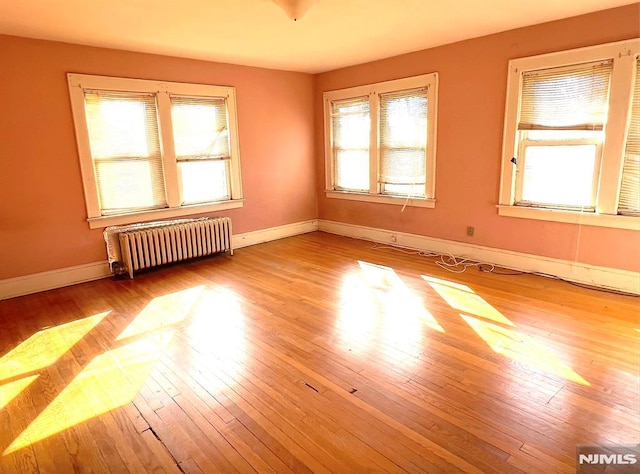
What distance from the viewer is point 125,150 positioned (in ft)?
14.6

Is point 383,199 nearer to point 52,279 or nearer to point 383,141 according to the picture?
point 383,141

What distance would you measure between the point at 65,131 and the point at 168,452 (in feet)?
11.8

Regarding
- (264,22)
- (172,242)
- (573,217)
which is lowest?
(172,242)

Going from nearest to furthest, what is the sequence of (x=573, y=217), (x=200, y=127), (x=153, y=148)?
1. (x=573, y=217)
2. (x=153, y=148)
3. (x=200, y=127)

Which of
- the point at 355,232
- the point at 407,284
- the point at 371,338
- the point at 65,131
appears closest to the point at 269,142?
the point at 355,232

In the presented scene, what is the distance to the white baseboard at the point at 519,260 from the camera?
3631mm

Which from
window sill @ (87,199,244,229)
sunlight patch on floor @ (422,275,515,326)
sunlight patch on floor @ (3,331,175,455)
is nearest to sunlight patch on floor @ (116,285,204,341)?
sunlight patch on floor @ (3,331,175,455)

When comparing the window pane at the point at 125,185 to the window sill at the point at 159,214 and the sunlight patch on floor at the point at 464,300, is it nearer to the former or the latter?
the window sill at the point at 159,214

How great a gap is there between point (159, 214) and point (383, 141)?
312 cm

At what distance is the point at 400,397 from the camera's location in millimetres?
2207

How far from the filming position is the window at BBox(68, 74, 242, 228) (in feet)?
13.8

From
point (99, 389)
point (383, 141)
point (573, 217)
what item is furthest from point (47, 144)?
point (573, 217)

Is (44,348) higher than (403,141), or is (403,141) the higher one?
(403,141)

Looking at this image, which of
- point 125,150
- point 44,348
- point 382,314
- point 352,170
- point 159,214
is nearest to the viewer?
point 44,348
